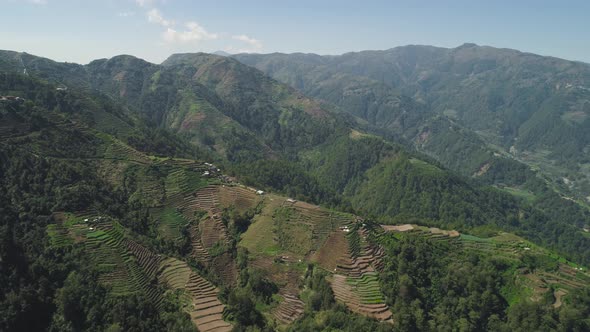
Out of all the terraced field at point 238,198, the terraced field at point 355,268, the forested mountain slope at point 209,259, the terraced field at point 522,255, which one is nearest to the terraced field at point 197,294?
the forested mountain slope at point 209,259

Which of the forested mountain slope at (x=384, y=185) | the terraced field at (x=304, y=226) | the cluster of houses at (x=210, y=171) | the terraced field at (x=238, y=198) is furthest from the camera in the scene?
the forested mountain slope at (x=384, y=185)

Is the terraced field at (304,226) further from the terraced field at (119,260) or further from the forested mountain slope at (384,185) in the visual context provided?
the forested mountain slope at (384,185)

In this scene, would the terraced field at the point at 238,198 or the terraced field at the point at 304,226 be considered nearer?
the terraced field at the point at 304,226

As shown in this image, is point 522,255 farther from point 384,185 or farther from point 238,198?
point 384,185

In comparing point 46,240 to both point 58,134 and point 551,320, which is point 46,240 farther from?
point 551,320

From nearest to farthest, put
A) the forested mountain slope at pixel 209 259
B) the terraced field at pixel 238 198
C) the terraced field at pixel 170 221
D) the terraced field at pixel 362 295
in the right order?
the forested mountain slope at pixel 209 259 < the terraced field at pixel 362 295 < the terraced field at pixel 170 221 < the terraced field at pixel 238 198

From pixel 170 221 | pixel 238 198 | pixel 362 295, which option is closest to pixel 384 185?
pixel 238 198

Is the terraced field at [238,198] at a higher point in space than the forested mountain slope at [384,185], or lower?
higher

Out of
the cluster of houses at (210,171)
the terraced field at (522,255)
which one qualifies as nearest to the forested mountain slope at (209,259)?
the terraced field at (522,255)

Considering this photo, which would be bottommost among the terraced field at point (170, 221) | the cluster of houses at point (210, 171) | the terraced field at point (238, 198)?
the terraced field at point (170, 221)

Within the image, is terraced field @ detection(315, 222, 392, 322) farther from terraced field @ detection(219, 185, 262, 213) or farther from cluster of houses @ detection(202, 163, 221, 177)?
cluster of houses @ detection(202, 163, 221, 177)

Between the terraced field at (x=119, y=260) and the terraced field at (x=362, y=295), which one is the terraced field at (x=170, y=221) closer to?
the terraced field at (x=119, y=260)

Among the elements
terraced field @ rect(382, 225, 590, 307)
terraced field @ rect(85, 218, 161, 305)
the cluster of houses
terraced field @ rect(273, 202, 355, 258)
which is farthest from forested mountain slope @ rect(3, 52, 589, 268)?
terraced field @ rect(85, 218, 161, 305)

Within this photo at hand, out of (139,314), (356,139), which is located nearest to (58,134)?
(139,314)
